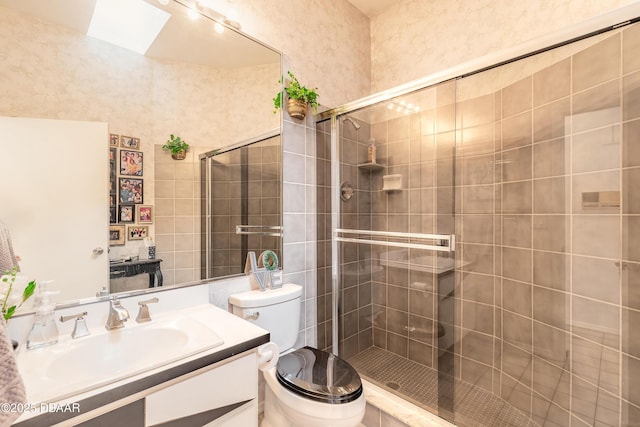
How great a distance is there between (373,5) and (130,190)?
2.23m

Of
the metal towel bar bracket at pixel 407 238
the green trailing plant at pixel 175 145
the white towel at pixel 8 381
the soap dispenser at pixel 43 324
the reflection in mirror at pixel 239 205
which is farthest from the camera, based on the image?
the metal towel bar bracket at pixel 407 238

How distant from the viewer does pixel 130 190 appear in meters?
1.16

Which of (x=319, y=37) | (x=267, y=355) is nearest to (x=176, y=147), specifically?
(x=267, y=355)

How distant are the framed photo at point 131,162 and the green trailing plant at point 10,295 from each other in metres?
→ 0.48

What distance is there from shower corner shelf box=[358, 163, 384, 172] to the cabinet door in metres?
1.25

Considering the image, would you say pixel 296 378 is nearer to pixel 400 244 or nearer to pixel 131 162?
pixel 400 244

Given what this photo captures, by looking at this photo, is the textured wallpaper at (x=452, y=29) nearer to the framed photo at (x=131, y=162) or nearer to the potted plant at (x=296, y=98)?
the potted plant at (x=296, y=98)

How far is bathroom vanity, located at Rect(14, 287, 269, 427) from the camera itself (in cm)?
68

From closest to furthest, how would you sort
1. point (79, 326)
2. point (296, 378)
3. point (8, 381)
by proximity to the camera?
point (8, 381), point (79, 326), point (296, 378)

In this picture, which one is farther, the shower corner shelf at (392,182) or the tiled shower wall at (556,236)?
the shower corner shelf at (392,182)

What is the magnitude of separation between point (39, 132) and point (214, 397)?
1.07 meters

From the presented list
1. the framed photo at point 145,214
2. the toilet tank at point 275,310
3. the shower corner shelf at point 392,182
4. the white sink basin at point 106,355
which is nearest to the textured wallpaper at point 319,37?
the shower corner shelf at point 392,182

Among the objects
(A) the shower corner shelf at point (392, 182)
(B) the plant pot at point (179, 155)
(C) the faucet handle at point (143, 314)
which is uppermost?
(B) the plant pot at point (179, 155)

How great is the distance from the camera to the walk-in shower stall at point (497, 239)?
116cm
